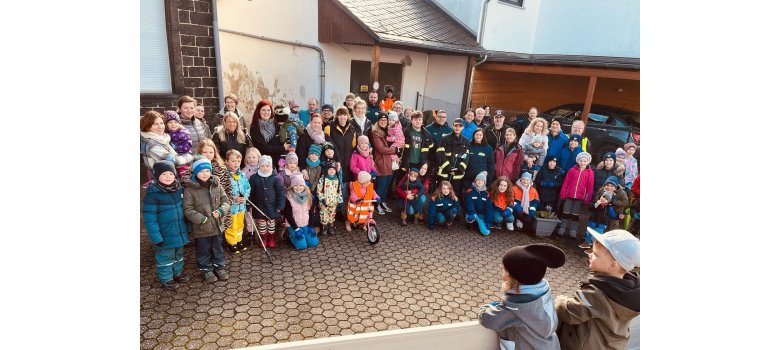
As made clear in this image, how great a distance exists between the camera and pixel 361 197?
5398mm

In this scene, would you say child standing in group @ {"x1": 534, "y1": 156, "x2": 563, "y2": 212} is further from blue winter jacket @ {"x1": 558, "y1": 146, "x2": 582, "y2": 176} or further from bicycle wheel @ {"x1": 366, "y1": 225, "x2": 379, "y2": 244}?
bicycle wheel @ {"x1": 366, "y1": 225, "x2": 379, "y2": 244}

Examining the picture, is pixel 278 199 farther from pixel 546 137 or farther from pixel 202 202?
pixel 546 137

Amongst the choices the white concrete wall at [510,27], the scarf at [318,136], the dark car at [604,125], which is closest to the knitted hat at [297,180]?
the scarf at [318,136]

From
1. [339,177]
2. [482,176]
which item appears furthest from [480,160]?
[339,177]

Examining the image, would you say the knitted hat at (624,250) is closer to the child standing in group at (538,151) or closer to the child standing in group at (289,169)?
the child standing in group at (289,169)

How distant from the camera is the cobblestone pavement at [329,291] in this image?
3.51 m

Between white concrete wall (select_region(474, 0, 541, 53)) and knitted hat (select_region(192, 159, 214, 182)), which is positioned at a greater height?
white concrete wall (select_region(474, 0, 541, 53))

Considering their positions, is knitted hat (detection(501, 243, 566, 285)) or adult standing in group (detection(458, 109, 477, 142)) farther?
adult standing in group (detection(458, 109, 477, 142))

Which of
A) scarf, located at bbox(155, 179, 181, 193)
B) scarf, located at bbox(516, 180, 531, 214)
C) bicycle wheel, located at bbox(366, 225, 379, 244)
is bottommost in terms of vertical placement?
bicycle wheel, located at bbox(366, 225, 379, 244)

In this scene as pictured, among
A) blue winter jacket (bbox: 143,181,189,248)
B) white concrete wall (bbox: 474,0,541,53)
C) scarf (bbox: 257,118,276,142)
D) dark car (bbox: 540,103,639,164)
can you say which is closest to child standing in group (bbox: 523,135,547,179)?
scarf (bbox: 257,118,276,142)

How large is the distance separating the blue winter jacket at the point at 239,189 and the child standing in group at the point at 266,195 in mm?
156

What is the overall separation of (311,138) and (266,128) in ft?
2.24

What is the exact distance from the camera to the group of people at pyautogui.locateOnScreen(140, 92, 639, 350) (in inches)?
157

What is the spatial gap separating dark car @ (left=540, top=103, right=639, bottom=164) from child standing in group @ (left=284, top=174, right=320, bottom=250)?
A: 25.2 feet
